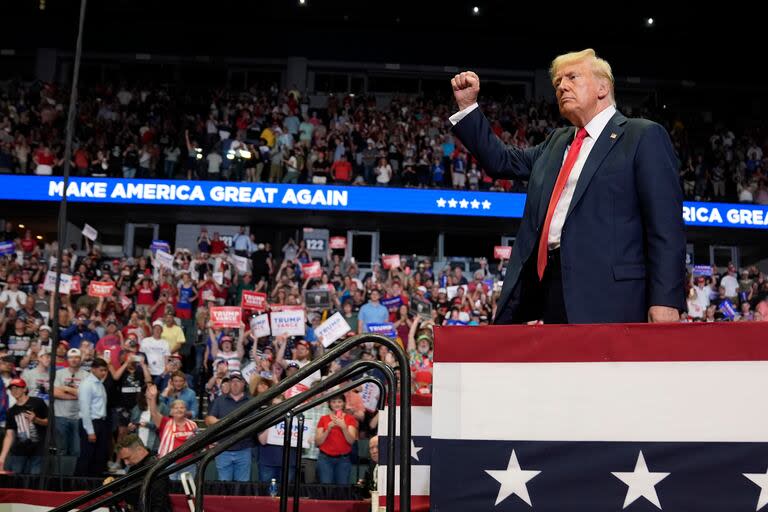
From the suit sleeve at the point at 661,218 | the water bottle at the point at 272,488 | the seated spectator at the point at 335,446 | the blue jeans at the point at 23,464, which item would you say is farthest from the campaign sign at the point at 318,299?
the suit sleeve at the point at 661,218

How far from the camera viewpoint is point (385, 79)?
29.5 metres

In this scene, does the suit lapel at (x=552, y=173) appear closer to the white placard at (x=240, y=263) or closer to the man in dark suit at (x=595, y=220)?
the man in dark suit at (x=595, y=220)

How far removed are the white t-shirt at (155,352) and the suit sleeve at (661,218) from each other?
31.8ft

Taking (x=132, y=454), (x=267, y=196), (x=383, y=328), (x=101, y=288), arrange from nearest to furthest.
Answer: (x=132, y=454) → (x=383, y=328) → (x=101, y=288) → (x=267, y=196)

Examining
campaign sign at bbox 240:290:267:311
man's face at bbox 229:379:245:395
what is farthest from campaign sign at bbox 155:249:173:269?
man's face at bbox 229:379:245:395

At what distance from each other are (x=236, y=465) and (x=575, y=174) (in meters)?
7.40

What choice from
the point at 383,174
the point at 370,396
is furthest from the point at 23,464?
the point at 383,174

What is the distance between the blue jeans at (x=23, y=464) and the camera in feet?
33.2

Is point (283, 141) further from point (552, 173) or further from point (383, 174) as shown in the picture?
point (552, 173)

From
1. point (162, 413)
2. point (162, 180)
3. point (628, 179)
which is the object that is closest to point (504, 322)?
point (628, 179)

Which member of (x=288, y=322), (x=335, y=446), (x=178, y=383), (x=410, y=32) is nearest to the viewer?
(x=335, y=446)

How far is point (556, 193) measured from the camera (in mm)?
3037

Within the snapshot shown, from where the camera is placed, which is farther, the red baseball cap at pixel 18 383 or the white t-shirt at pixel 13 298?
the white t-shirt at pixel 13 298

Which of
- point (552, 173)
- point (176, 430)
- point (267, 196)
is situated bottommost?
point (176, 430)
